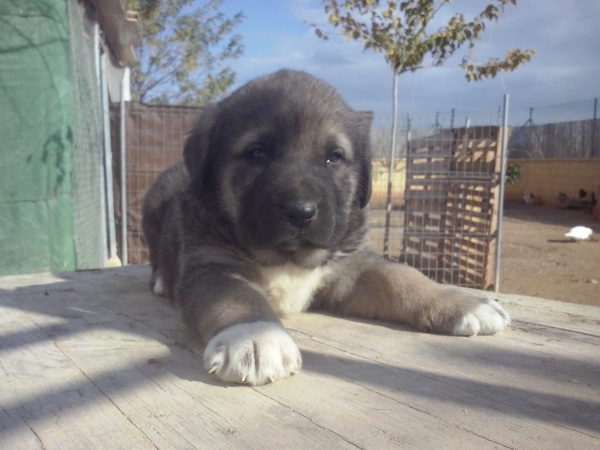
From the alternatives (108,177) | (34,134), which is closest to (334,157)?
(34,134)

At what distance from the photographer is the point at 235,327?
198cm

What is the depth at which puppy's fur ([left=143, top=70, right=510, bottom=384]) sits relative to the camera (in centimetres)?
238

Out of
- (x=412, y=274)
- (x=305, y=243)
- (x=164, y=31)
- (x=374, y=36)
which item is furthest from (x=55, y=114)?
(x=164, y=31)

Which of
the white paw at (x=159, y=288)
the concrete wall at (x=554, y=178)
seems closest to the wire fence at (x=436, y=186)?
the white paw at (x=159, y=288)

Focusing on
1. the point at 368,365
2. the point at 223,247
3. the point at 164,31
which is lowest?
the point at 368,365

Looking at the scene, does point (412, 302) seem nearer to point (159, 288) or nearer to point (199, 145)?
point (199, 145)

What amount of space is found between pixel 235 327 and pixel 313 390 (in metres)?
0.40

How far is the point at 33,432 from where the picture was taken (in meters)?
1.43

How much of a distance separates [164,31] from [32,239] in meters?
16.0

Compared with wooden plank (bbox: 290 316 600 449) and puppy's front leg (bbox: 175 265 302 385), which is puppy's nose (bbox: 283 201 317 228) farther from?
wooden plank (bbox: 290 316 600 449)

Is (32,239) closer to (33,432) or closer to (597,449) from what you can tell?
(33,432)

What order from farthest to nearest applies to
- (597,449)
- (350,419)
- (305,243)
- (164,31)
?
1. (164,31)
2. (305,243)
3. (350,419)
4. (597,449)

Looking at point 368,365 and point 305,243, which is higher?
point 305,243

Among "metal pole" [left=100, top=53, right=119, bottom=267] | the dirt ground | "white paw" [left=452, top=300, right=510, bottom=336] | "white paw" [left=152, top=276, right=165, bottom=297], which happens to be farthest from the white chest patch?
the dirt ground
